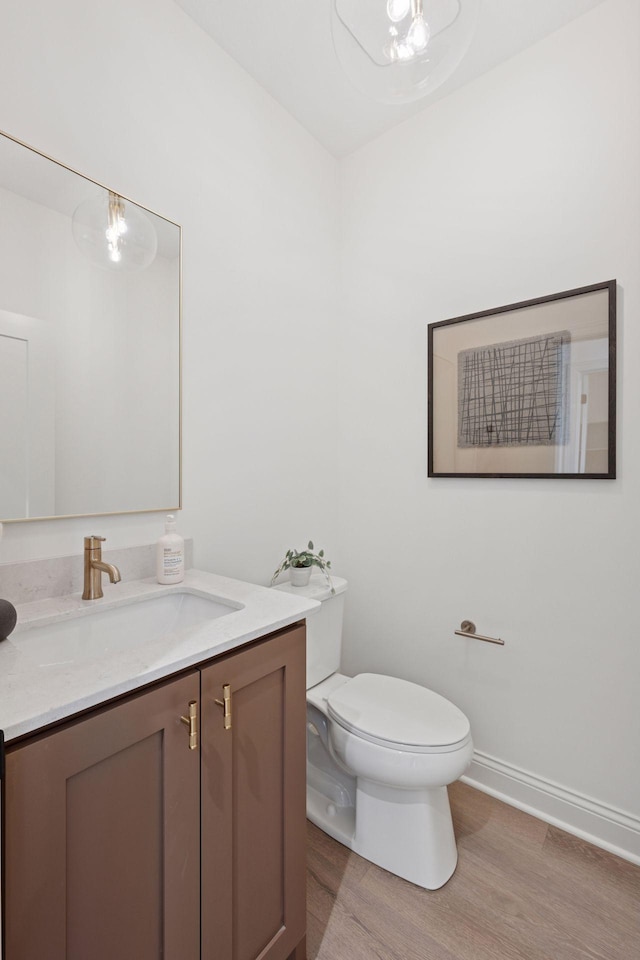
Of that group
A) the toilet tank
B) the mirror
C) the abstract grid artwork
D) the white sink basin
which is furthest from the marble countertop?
the abstract grid artwork

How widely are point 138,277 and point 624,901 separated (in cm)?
227

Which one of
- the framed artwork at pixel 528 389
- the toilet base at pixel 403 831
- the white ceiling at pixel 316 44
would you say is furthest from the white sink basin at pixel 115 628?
the white ceiling at pixel 316 44

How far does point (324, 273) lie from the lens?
204 centimetres

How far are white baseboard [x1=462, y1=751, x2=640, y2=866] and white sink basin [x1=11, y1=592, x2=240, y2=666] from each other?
4.28ft

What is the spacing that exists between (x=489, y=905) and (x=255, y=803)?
0.85m

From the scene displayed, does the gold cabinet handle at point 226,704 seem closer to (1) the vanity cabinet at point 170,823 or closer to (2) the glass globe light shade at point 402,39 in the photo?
(1) the vanity cabinet at point 170,823

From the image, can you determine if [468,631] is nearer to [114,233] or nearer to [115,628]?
[115,628]

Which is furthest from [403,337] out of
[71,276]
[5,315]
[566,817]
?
[566,817]

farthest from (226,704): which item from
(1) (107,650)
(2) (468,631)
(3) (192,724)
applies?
(2) (468,631)

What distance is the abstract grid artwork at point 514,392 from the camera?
153 cm

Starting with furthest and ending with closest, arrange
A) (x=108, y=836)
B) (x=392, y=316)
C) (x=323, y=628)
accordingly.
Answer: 1. (x=392, y=316)
2. (x=323, y=628)
3. (x=108, y=836)

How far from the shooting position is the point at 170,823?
766 mm

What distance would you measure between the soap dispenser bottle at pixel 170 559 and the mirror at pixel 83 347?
0.14m

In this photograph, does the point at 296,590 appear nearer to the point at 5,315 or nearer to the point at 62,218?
the point at 5,315
